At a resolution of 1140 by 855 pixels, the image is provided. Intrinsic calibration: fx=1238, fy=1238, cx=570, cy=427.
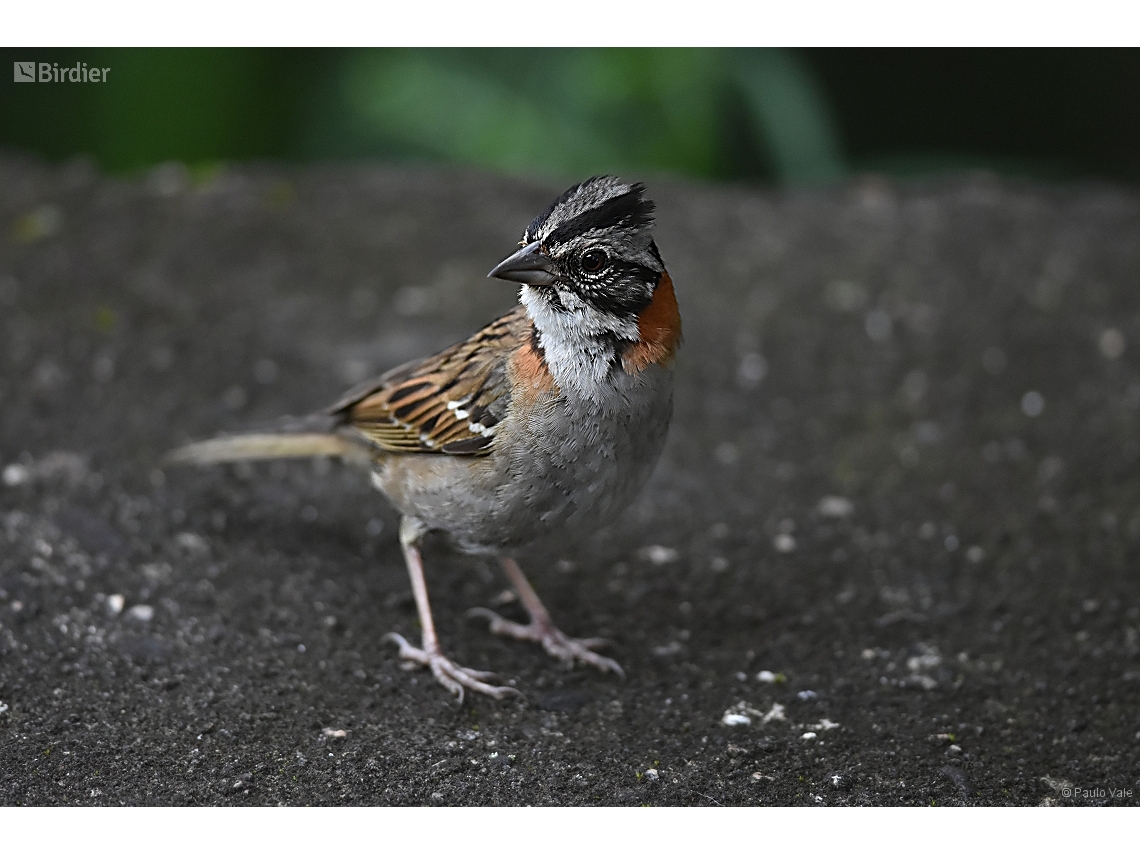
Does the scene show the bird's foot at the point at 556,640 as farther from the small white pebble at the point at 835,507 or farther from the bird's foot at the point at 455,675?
Answer: the small white pebble at the point at 835,507

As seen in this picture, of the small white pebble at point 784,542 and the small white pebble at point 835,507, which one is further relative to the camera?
the small white pebble at point 835,507

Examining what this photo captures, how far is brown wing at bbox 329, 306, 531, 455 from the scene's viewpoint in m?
3.94

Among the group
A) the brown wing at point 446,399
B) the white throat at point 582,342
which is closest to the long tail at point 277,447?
the brown wing at point 446,399

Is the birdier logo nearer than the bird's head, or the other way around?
the bird's head

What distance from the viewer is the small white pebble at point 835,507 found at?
5.19 metres

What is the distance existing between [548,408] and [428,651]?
0.95 m

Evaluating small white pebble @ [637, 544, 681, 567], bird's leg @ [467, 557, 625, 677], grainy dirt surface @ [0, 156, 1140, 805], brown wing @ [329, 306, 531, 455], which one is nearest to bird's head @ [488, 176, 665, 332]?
brown wing @ [329, 306, 531, 455]

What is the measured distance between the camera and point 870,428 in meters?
5.71

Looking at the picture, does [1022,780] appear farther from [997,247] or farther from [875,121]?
[875,121]

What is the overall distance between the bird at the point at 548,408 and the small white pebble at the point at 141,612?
Answer: 31.8 inches

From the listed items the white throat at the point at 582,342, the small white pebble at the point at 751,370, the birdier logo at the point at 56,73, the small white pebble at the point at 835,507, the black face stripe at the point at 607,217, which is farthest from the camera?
the birdier logo at the point at 56,73

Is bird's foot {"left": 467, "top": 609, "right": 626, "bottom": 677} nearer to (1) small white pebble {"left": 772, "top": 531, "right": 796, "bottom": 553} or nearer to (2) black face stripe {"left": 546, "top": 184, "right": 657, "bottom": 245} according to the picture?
(1) small white pebble {"left": 772, "top": 531, "right": 796, "bottom": 553}

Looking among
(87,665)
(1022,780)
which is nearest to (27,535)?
(87,665)

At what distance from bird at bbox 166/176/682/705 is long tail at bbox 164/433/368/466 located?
29 cm
